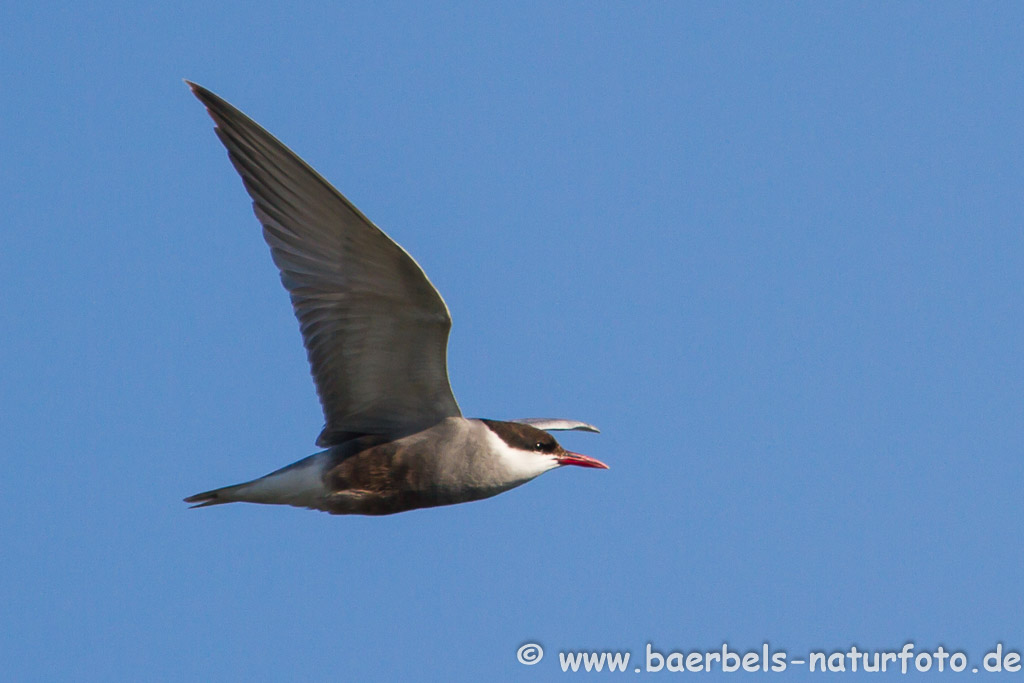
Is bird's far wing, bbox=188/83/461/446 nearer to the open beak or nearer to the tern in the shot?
the tern

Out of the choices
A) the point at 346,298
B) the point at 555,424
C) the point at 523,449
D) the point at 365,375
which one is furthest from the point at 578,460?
the point at 346,298

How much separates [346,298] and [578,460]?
7.39ft

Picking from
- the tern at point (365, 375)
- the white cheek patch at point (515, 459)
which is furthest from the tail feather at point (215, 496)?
the white cheek patch at point (515, 459)

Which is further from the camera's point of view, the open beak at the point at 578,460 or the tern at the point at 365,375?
the open beak at the point at 578,460

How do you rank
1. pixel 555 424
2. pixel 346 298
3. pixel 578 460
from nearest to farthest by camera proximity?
pixel 346 298
pixel 578 460
pixel 555 424

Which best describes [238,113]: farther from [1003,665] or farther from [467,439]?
[1003,665]

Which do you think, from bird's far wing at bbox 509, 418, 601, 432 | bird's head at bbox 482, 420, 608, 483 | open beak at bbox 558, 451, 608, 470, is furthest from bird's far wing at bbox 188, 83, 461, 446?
bird's far wing at bbox 509, 418, 601, 432

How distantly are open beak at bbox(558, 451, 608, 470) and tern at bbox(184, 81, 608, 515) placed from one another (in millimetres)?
11

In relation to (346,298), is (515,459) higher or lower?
lower

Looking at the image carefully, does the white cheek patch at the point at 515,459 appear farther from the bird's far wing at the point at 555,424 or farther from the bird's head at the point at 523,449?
the bird's far wing at the point at 555,424

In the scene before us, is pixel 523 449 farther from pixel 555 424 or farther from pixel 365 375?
pixel 555 424

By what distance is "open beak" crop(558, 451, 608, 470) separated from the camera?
33.1ft

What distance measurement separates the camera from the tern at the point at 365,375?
8.98 metres

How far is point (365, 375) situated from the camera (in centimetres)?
973
